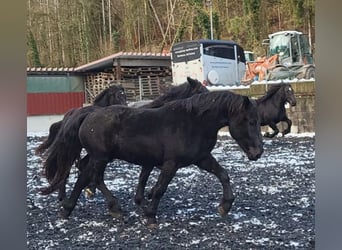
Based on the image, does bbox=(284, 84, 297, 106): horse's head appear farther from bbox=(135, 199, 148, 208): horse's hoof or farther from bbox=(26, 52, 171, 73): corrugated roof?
bbox=(135, 199, 148, 208): horse's hoof

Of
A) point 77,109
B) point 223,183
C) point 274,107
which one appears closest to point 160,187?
point 223,183

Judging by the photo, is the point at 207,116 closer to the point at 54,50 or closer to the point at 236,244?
the point at 236,244

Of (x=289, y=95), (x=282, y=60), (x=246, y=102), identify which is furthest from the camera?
(x=289, y=95)

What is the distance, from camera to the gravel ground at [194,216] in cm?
133

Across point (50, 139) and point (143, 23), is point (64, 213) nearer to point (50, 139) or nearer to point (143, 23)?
point (50, 139)

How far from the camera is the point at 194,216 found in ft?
5.39

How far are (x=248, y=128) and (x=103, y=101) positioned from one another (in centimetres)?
70

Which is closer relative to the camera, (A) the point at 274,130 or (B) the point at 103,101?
(B) the point at 103,101

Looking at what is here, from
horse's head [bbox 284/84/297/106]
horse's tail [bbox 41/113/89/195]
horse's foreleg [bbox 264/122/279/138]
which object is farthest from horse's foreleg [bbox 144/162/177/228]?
horse's foreleg [bbox 264/122/279/138]

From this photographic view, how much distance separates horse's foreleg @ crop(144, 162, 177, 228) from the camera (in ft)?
4.94

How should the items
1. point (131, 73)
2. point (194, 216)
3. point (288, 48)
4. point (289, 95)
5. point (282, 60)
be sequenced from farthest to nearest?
point (289, 95) < point (282, 60) < point (288, 48) < point (131, 73) < point (194, 216)

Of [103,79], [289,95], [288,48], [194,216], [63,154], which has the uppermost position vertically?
[288,48]
